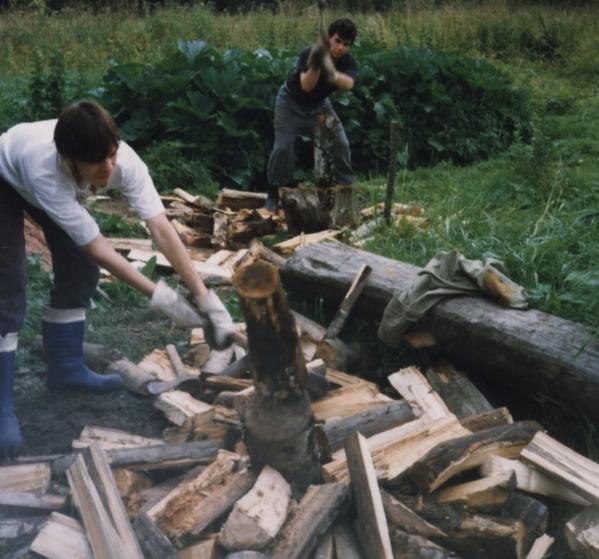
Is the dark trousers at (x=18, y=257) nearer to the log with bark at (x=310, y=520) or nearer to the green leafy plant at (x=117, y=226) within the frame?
the log with bark at (x=310, y=520)

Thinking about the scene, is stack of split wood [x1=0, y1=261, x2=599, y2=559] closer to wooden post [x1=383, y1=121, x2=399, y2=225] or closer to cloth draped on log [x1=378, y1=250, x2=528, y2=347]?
cloth draped on log [x1=378, y1=250, x2=528, y2=347]

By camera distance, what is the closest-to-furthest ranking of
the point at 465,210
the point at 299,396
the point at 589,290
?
the point at 299,396
the point at 589,290
the point at 465,210

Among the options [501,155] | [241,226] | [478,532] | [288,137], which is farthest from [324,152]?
[478,532]

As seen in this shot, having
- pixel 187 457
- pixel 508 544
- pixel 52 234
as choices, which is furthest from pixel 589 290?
pixel 52 234

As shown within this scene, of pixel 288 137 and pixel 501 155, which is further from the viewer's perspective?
pixel 501 155

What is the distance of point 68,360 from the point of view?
3945 mm

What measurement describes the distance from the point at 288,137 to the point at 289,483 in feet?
15.2

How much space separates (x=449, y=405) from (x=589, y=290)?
0.93 meters

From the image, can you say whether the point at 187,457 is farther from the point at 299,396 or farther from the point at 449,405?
the point at 449,405

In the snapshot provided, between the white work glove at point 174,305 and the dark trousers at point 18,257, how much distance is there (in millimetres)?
650

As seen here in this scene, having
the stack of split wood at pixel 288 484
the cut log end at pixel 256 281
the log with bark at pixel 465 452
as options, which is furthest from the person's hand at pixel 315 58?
the cut log end at pixel 256 281

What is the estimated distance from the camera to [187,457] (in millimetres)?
3264

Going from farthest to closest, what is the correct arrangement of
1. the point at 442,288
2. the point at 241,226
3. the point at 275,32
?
the point at 275,32 → the point at 241,226 → the point at 442,288

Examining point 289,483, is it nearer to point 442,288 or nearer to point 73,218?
point 73,218
